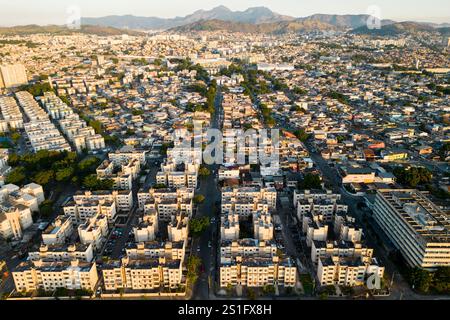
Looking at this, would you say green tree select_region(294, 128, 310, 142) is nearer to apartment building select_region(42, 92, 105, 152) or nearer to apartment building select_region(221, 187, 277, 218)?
apartment building select_region(221, 187, 277, 218)

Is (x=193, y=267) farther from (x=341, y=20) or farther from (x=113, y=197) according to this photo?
(x=341, y=20)

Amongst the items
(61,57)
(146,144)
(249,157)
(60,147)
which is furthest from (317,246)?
(61,57)

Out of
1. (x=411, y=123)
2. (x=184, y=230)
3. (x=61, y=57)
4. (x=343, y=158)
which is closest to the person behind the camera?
(x=184, y=230)

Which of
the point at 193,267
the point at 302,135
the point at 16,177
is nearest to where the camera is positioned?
the point at 193,267

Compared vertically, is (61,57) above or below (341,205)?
above

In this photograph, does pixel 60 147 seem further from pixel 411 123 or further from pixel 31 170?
pixel 411 123

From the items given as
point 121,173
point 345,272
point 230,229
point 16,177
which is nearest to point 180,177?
point 121,173

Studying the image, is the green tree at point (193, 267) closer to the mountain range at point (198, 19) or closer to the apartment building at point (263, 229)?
the apartment building at point (263, 229)
